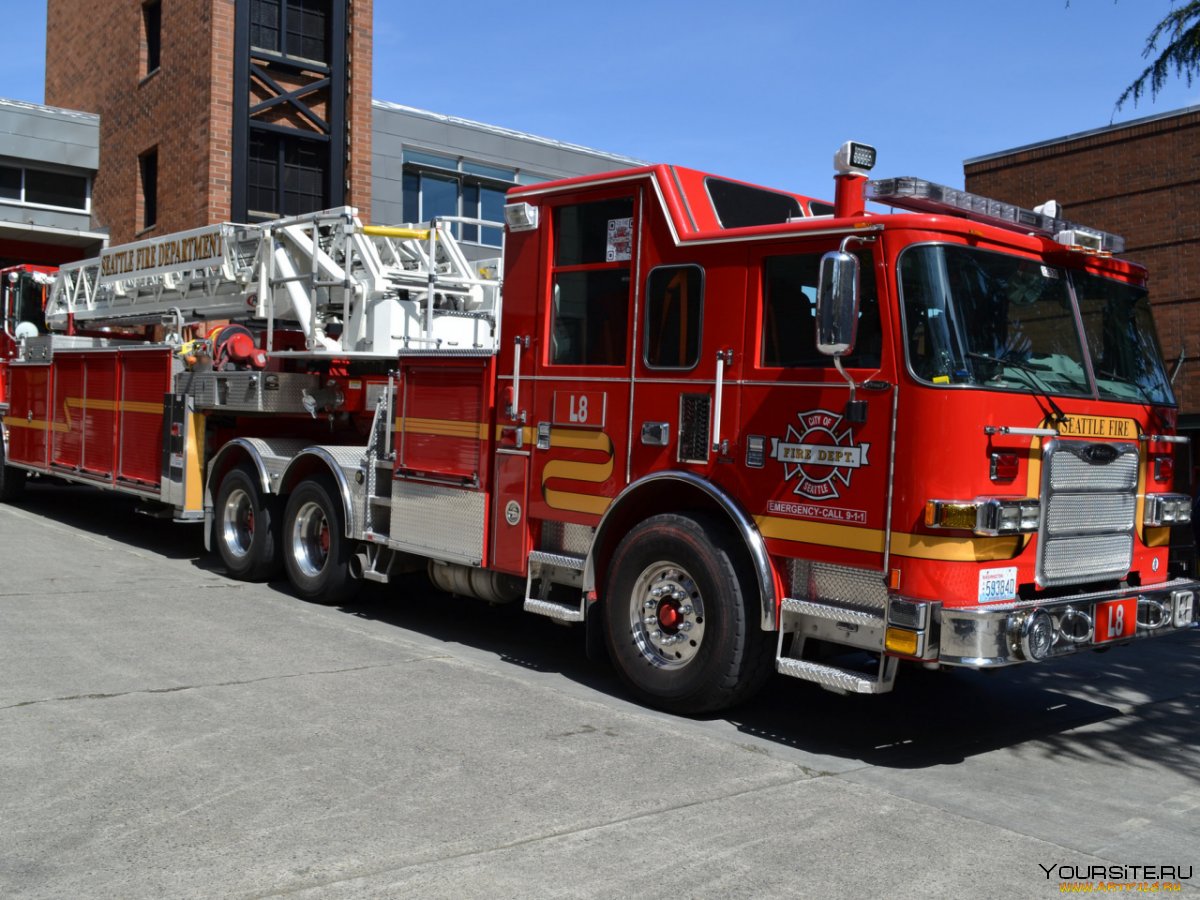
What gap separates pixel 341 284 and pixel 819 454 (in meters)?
4.85

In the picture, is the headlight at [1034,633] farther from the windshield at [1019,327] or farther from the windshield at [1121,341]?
the windshield at [1121,341]

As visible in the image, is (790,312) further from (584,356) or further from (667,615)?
(667,615)

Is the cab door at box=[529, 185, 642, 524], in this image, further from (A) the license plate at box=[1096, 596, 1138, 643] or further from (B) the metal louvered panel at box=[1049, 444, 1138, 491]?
(A) the license plate at box=[1096, 596, 1138, 643]

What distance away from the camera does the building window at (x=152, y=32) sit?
20.5 metres

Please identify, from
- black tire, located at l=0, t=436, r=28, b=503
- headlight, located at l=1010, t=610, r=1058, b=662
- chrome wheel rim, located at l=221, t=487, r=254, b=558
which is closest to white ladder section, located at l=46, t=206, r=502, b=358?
chrome wheel rim, located at l=221, t=487, r=254, b=558

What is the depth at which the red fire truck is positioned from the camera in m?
5.42

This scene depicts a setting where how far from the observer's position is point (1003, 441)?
5.43m

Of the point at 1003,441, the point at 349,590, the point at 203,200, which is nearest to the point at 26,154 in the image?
the point at 203,200

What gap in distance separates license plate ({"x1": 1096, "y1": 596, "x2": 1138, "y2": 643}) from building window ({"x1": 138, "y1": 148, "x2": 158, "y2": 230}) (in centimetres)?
1898

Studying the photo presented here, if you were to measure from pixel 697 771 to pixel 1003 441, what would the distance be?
2.06 metres

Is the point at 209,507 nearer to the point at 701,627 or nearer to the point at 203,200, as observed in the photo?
the point at 701,627

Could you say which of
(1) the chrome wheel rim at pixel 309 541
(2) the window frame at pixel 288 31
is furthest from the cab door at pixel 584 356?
(2) the window frame at pixel 288 31

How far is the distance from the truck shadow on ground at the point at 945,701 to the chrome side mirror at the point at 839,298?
2.04m

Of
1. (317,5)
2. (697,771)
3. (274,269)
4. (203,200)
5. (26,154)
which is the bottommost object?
(697,771)
